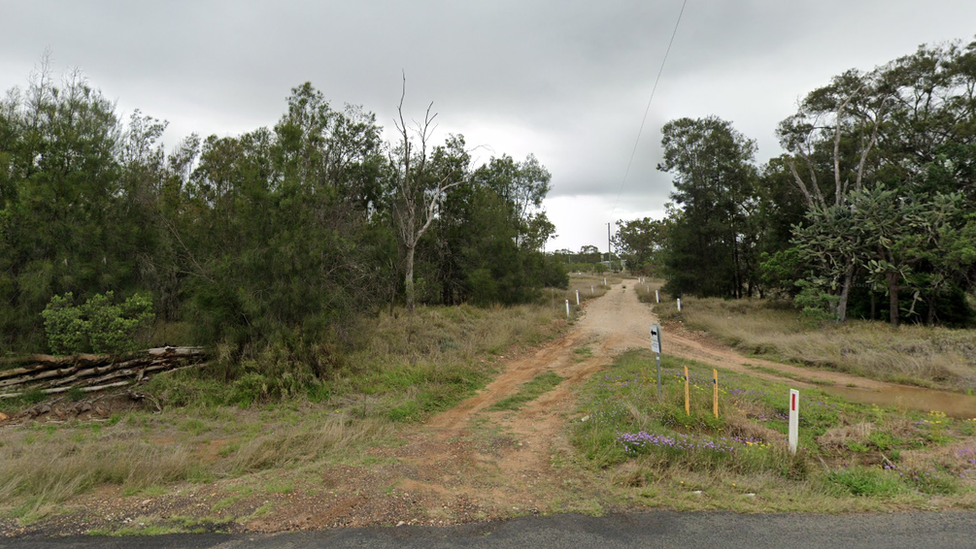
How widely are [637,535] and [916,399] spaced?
10195 millimetres

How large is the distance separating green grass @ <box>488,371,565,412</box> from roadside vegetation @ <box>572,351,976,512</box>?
4.55 ft

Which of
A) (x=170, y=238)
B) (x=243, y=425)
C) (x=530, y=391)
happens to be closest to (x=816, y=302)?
(x=530, y=391)

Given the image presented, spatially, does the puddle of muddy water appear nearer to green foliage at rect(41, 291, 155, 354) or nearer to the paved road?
the paved road

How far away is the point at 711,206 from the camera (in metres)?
34.0

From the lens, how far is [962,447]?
6.93m

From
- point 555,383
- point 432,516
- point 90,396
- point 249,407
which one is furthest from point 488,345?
point 432,516

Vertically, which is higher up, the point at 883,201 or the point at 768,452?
the point at 883,201

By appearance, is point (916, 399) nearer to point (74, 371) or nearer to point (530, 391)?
point (530, 391)

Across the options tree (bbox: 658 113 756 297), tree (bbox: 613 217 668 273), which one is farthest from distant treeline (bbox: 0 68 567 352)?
tree (bbox: 613 217 668 273)

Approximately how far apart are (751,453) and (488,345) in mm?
10346

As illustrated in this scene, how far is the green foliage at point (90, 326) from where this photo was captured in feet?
34.1

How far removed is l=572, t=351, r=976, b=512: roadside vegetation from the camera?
500 cm

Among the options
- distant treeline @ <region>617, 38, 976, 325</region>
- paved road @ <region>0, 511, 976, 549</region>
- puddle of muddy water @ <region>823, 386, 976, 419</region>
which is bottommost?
puddle of muddy water @ <region>823, 386, 976, 419</region>

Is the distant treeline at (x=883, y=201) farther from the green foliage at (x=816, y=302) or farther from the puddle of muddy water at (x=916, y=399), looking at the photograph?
the puddle of muddy water at (x=916, y=399)
